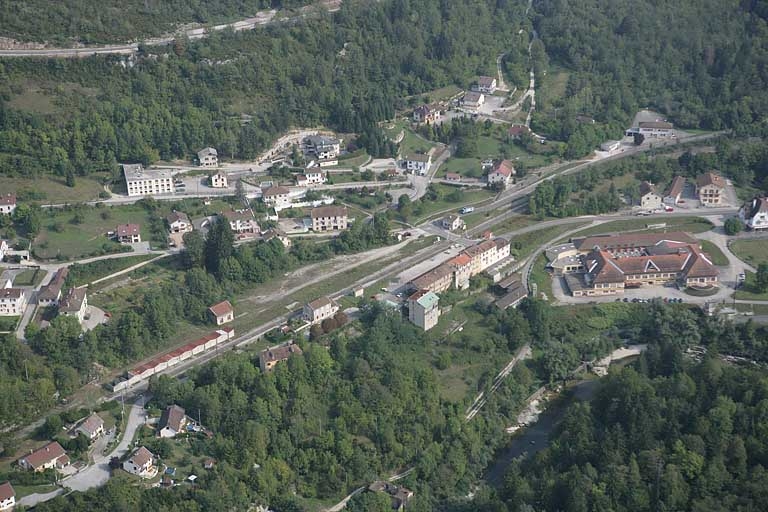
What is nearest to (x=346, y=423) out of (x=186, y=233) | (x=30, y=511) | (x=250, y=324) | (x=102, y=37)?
(x=250, y=324)

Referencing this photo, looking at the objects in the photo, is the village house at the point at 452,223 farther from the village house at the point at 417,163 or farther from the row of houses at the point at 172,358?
the row of houses at the point at 172,358

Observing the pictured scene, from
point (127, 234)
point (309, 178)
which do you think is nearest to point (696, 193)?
point (309, 178)

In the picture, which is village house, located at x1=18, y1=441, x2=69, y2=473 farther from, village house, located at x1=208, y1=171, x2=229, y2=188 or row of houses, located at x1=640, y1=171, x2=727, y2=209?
row of houses, located at x1=640, y1=171, x2=727, y2=209

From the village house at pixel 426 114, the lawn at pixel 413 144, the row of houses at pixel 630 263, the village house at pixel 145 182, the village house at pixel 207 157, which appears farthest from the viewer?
the village house at pixel 426 114

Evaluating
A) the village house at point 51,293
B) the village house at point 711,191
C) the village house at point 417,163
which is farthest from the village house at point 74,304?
the village house at point 711,191

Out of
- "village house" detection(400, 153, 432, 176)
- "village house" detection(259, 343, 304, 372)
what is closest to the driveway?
"village house" detection(259, 343, 304, 372)

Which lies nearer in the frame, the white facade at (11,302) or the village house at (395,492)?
the village house at (395,492)

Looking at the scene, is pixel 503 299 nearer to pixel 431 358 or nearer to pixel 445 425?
pixel 431 358

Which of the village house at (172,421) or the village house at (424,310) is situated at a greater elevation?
the village house at (424,310)
